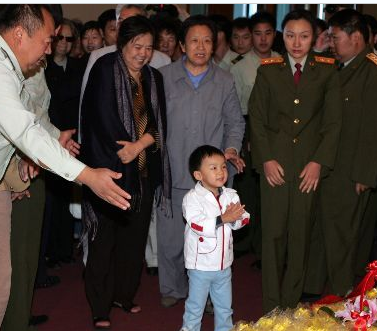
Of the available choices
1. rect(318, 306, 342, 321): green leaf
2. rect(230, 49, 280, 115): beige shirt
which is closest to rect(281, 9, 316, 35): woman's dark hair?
rect(230, 49, 280, 115): beige shirt

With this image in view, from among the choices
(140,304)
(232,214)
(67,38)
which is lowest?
(140,304)

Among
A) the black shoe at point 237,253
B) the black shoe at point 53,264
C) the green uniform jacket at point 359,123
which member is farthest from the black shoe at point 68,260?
the green uniform jacket at point 359,123

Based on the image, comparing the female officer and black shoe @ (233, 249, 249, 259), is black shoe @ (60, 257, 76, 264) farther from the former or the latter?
the female officer

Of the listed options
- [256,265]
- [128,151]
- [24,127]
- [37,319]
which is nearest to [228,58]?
[256,265]

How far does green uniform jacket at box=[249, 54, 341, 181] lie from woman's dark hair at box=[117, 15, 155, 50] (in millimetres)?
648

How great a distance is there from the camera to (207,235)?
3.00 meters

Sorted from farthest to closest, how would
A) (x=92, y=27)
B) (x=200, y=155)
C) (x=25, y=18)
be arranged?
(x=92, y=27), (x=200, y=155), (x=25, y=18)

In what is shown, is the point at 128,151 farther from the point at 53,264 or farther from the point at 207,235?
the point at 53,264

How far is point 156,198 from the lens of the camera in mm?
3555

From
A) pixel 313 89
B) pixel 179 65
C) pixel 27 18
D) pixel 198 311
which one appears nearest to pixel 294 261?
pixel 198 311

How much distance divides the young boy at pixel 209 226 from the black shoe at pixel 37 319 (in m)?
0.82

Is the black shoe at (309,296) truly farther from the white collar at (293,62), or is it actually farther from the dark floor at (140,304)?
the white collar at (293,62)

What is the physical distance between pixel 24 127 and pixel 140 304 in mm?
1775

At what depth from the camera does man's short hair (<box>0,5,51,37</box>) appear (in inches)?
96.3
